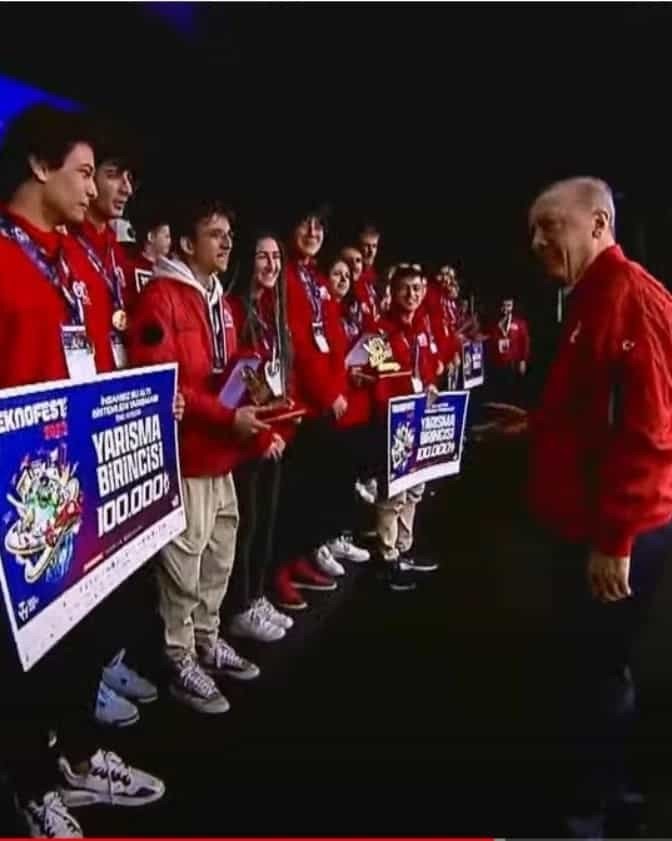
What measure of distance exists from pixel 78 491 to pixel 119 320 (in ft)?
0.77

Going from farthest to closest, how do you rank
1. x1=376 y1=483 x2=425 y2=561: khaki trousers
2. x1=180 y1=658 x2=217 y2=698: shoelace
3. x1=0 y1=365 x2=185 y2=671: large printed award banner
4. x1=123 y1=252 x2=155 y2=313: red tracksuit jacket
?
x1=376 y1=483 x2=425 y2=561: khaki trousers < x1=180 y1=658 x2=217 y2=698: shoelace < x1=123 y1=252 x2=155 y2=313: red tracksuit jacket < x1=0 y1=365 x2=185 y2=671: large printed award banner

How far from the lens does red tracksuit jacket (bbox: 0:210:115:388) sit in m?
1.13

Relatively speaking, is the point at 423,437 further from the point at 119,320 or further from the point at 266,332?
the point at 119,320

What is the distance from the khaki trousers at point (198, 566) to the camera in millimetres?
1394

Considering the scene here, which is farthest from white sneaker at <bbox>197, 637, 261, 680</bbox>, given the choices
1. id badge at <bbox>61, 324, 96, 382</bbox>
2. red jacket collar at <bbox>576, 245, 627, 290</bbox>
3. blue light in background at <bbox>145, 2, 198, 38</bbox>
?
blue light in background at <bbox>145, 2, 198, 38</bbox>

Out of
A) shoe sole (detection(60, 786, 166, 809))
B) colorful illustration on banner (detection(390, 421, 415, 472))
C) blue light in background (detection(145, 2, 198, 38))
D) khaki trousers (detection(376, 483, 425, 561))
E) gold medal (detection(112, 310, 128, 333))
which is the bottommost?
shoe sole (detection(60, 786, 166, 809))

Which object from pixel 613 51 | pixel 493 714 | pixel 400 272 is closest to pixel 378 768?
pixel 493 714

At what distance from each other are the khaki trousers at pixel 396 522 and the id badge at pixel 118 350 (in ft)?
1.44

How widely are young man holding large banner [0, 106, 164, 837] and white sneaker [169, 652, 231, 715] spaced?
12cm

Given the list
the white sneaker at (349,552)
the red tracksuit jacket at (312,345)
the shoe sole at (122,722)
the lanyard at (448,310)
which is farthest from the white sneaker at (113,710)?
the lanyard at (448,310)

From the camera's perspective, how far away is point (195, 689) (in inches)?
55.1

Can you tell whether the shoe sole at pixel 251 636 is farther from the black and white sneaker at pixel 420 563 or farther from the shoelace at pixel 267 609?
the black and white sneaker at pixel 420 563

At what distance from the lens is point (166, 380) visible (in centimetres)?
131

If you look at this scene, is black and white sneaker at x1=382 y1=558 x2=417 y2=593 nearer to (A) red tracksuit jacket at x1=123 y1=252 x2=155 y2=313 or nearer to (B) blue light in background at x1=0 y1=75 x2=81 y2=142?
(A) red tracksuit jacket at x1=123 y1=252 x2=155 y2=313
